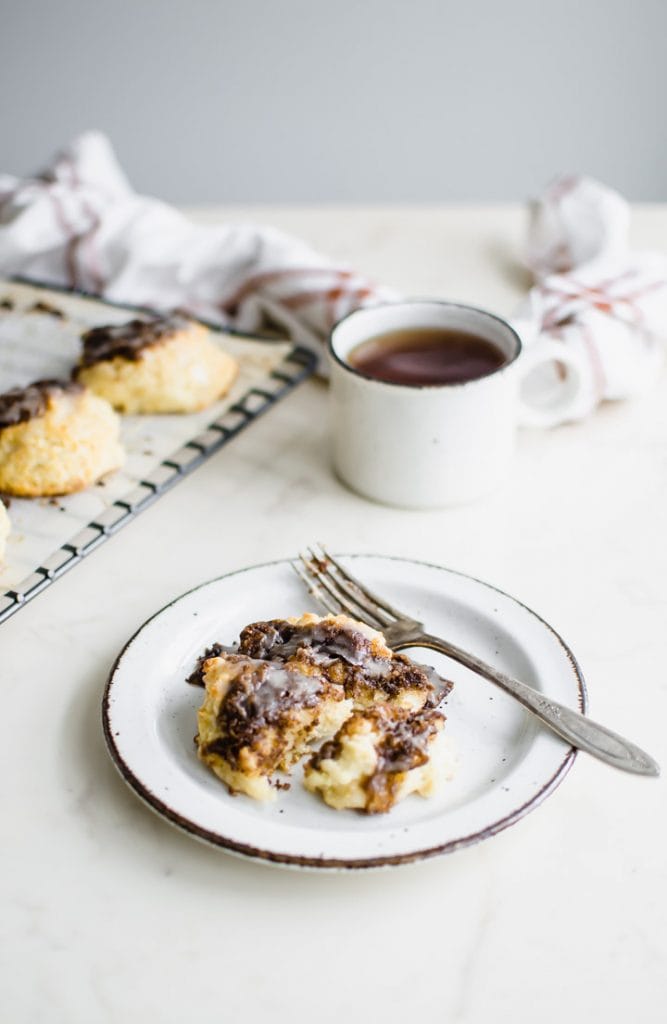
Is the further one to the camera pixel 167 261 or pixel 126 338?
pixel 167 261

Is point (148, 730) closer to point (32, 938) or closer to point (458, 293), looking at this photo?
point (32, 938)

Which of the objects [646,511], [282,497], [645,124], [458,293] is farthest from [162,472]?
[645,124]

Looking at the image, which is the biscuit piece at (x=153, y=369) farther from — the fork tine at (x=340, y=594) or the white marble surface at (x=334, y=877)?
the fork tine at (x=340, y=594)

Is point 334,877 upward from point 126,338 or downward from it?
downward

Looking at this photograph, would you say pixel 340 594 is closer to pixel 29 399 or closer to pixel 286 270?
pixel 29 399

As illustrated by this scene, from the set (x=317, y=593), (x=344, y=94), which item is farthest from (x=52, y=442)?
(x=344, y=94)

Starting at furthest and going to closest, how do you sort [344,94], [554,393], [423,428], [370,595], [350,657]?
[344,94] → [554,393] → [423,428] → [370,595] → [350,657]

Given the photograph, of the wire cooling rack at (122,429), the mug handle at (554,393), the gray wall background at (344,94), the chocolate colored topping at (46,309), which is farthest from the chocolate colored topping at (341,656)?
the gray wall background at (344,94)
